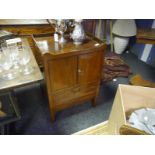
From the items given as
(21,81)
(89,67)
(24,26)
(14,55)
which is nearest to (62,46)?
(89,67)

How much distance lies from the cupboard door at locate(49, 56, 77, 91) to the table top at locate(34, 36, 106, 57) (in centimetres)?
7

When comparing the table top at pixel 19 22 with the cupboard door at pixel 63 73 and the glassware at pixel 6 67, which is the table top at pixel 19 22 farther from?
the cupboard door at pixel 63 73

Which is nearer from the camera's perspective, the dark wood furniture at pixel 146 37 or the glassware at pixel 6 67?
the glassware at pixel 6 67

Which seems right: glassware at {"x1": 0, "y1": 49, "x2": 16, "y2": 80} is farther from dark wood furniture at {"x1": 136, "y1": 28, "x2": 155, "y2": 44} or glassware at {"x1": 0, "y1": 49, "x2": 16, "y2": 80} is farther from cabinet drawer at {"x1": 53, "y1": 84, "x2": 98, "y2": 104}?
dark wood furniture at {"x1": 136, "y1": 28, "x2": 155, "y2": 44}

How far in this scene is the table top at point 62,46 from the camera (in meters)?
1.27

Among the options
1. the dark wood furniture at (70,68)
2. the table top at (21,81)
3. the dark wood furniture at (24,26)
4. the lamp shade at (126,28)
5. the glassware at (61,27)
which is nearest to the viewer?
the table top at (21,81)

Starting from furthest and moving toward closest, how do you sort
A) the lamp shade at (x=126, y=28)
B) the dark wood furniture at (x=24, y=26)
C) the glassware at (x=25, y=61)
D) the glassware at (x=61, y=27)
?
the lamp shade at (x=126, y=28) < the dark wood furniture at (x=24, y=26) < the glassware at (x=61, y=27) < the glassware at (x=25, y=61)

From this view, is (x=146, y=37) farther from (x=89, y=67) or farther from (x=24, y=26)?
(x=24, y=26)

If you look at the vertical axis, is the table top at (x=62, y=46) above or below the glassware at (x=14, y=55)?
above

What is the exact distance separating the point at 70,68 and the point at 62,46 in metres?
0.22

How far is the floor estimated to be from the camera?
1542 mm

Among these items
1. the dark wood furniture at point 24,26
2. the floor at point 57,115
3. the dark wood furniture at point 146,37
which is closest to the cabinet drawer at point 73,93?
the floor at point 57,115
